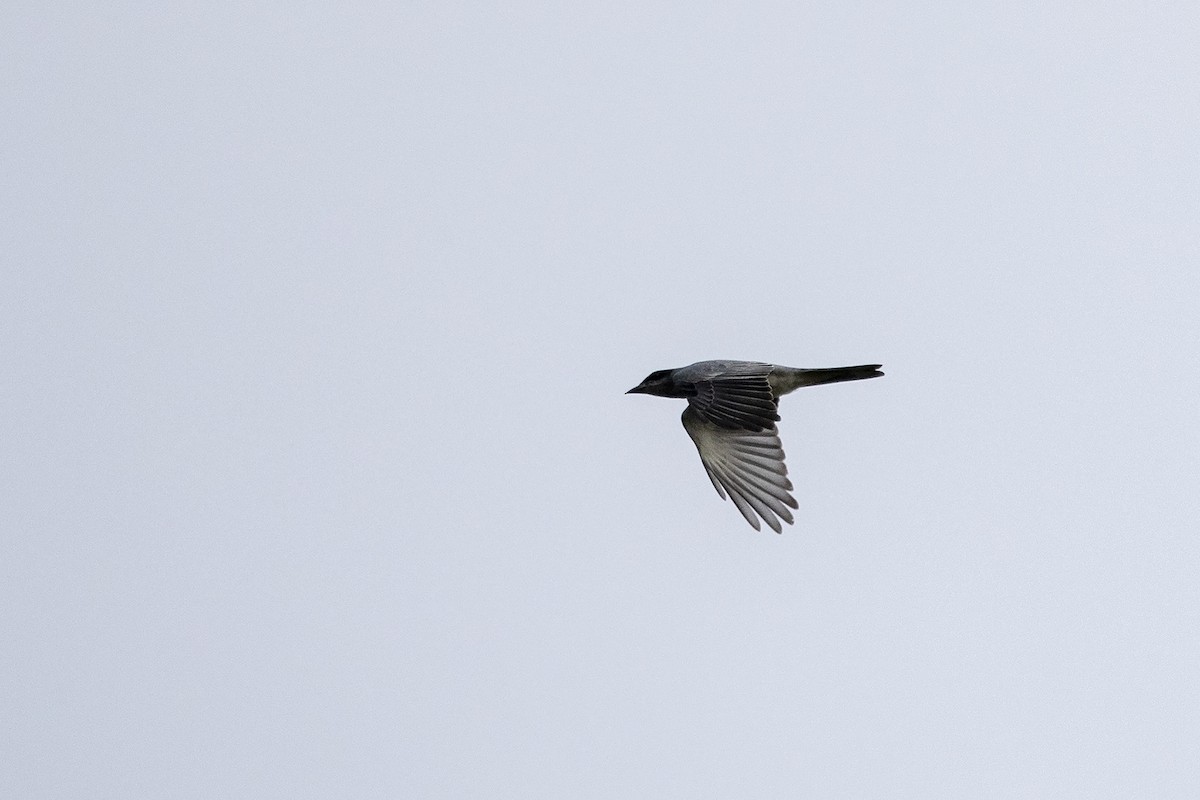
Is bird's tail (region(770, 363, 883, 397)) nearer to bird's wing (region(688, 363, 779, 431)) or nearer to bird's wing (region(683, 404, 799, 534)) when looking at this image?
bird's wing (region(688, 363, 779, 431))

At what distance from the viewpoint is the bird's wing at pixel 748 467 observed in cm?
1537

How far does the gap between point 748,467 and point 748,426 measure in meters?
0.43

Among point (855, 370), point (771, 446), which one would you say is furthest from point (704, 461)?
point (855, 370)

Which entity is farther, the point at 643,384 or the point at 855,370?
the point at 643,384

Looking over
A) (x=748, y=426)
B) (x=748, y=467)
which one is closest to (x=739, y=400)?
(x=748, y=426)

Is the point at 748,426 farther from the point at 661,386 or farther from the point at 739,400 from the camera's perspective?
the point at 661,386

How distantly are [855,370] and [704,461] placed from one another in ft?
6.06

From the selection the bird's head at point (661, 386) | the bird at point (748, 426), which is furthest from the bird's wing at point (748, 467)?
the bird's head at point (661, 386)

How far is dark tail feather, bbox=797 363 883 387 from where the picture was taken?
15.9 meters

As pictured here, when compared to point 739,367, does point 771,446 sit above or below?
below

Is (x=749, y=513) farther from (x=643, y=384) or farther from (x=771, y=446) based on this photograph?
(x=643, y=384)

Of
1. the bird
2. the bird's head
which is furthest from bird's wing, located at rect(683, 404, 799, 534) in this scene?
the bird's head

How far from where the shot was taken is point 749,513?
50.4 feet

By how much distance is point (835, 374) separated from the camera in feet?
53.4
